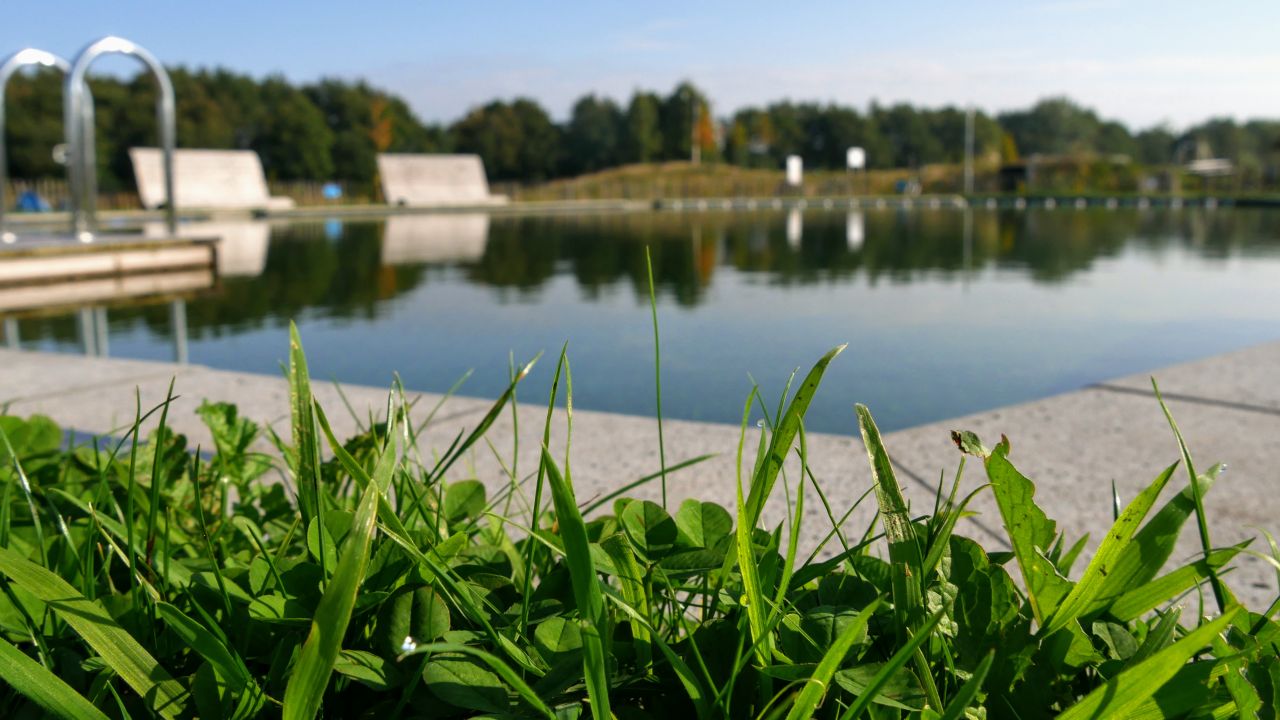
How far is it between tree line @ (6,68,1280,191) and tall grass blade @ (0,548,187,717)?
5012 centimetres

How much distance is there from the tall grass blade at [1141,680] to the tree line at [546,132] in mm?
50468

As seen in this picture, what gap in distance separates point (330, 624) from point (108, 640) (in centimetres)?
19

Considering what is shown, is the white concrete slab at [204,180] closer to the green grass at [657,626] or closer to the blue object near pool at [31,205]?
the blue object near pool at [31,205]

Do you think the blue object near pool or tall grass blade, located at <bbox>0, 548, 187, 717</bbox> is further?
the blue object near pool

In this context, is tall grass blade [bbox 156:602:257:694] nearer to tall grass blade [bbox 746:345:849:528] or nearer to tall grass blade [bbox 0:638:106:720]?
tall grass blade [bbox 0:638:106:720]

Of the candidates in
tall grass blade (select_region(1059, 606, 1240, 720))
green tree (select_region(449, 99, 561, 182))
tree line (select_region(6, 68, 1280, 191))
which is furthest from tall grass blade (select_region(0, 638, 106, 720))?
green tree (select_region(449, 99, 561, 182))

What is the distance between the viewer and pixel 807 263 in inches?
465

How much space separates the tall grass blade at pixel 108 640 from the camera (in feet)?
1.94

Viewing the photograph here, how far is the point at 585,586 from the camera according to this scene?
0.53 m

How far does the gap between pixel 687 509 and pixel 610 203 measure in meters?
40.8

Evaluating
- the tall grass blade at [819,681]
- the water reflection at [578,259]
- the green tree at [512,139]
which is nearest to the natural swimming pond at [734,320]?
the water reflection at [578,259]

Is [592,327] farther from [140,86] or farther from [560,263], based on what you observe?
[140,86]

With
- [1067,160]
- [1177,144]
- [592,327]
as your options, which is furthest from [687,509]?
[1177,144]

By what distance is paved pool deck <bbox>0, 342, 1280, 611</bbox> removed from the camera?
225cm
